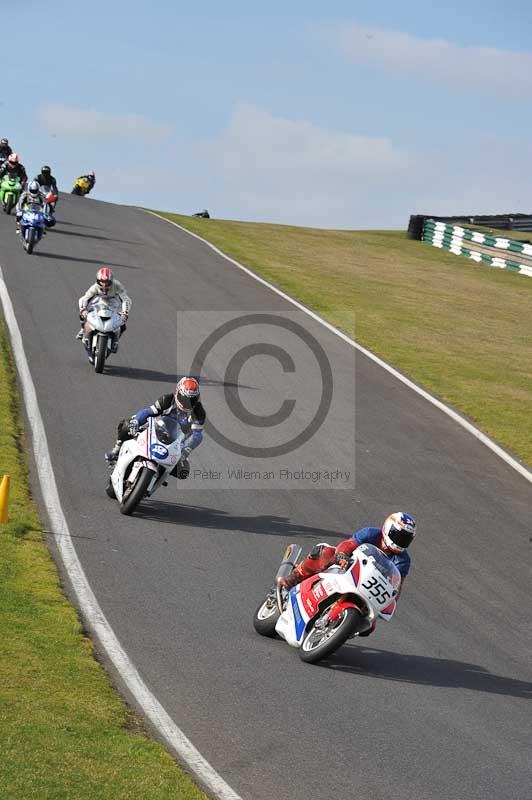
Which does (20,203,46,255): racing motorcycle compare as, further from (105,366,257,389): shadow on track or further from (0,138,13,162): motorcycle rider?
(0,138,13,162): motorcycle rider

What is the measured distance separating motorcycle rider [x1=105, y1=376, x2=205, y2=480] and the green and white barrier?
114ft

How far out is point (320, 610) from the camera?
1070 cm

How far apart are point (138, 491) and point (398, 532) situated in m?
4.51

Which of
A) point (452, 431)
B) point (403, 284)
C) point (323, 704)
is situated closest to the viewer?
point (323, 704)

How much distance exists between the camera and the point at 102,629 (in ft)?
35.1

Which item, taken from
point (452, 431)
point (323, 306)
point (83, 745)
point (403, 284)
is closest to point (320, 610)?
point (83, 745)

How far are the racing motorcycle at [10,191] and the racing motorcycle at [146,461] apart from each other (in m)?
26.4

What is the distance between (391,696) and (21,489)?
626cm

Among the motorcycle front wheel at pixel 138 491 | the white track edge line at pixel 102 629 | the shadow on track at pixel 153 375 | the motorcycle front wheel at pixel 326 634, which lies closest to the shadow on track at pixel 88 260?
the shadow on track at pixel 153 375

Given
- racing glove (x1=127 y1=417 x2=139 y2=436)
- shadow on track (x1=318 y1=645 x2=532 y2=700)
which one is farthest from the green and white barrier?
shadow on track (x1=318 y1=645 x2=532 y2=700)

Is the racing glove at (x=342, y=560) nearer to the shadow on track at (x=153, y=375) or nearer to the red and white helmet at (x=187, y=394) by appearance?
the red and white helmet at (x=187, y=394)

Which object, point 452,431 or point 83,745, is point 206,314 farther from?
point 83,745

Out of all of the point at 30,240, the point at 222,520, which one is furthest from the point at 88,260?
the point at 222,520

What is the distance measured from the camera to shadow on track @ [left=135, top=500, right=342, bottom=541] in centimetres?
1461
